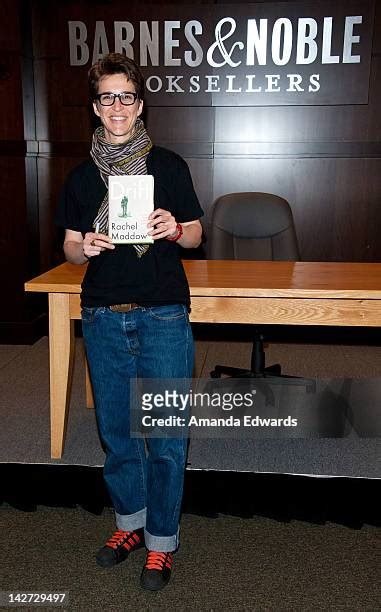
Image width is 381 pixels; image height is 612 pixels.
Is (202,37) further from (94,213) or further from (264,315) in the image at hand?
(94,213)

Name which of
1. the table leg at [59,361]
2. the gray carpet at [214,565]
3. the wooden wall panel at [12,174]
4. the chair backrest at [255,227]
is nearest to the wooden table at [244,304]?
the table leg at [59,361]

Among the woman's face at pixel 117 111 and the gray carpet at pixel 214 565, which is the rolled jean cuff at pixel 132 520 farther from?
the woman's face at pixel 117 111

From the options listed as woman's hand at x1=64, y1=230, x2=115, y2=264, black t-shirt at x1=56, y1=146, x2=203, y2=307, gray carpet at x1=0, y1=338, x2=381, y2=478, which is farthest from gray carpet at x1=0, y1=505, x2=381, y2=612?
woman's hand at x1=64, y1=230, x2=115, y2=264

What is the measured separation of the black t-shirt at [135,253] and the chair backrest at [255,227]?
1.41 metres

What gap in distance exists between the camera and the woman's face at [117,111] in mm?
1613

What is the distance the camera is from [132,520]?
1.92 meters

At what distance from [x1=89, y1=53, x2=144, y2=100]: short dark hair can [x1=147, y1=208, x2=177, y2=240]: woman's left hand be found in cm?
33

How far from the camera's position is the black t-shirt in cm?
166

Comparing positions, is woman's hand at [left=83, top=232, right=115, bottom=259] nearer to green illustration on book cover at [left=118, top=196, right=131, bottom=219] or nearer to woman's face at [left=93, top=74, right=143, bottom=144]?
green illustration on book cover at [left=118, top=196, right=131, bottom=219]

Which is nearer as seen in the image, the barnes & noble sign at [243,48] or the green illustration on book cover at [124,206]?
the green illustration on book cover at [124,206]

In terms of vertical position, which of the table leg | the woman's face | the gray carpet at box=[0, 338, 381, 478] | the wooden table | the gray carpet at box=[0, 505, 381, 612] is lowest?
the gray carpet at box=[0, 505, 381, 612]

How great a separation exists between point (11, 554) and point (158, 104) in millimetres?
2979

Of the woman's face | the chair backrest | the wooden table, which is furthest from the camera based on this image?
the chair backrest

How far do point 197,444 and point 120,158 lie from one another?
1.52 m
